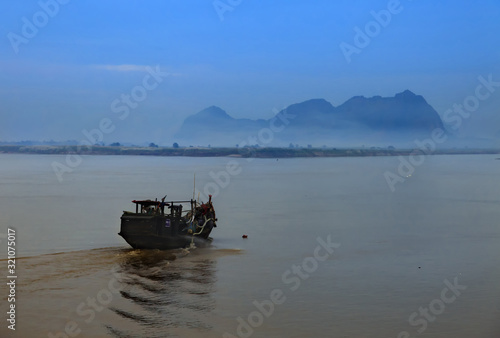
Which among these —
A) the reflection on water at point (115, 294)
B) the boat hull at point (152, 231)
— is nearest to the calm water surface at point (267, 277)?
the reflection on water at point (115, 294)

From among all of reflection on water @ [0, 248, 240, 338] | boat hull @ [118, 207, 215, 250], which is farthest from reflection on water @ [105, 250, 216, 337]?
boat hull @ [118, 207, 215, 250]

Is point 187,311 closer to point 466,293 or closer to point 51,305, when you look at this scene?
point 51,305

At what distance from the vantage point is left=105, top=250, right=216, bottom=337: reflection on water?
61.4 feet

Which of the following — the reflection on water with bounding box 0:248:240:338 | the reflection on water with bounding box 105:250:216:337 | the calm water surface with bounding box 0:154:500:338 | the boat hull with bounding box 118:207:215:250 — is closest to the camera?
the reflection on water with bounding box 0:248:240:338

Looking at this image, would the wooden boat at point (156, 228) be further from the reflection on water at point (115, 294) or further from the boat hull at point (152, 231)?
the reflection on water at point (115, 294)

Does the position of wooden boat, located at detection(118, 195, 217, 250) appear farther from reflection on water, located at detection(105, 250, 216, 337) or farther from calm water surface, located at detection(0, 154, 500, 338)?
calm water surface, located at detection(0, 154, 500, 338)

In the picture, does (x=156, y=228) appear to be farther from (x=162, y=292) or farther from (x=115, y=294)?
(x=115, y=294)

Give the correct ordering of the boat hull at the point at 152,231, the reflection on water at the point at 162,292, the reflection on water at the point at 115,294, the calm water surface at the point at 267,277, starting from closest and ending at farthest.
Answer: the reflection on water at the point at 115,294 < the reflection on water at the point at 162,292 < the calm water surface at the point at 267,277 < the boat hull at the point at 152,231

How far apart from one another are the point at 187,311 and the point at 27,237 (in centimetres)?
1637

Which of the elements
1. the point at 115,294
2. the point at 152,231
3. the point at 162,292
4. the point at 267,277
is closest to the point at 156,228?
the point at 152,231

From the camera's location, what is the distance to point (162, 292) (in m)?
21.9

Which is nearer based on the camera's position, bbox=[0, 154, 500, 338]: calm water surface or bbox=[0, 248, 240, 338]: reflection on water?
bbox=[0, 248, 240, 338]: reflection on water

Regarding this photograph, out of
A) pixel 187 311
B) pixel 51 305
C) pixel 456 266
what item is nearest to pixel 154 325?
pixel 187 311

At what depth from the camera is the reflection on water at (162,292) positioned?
18703 mm
